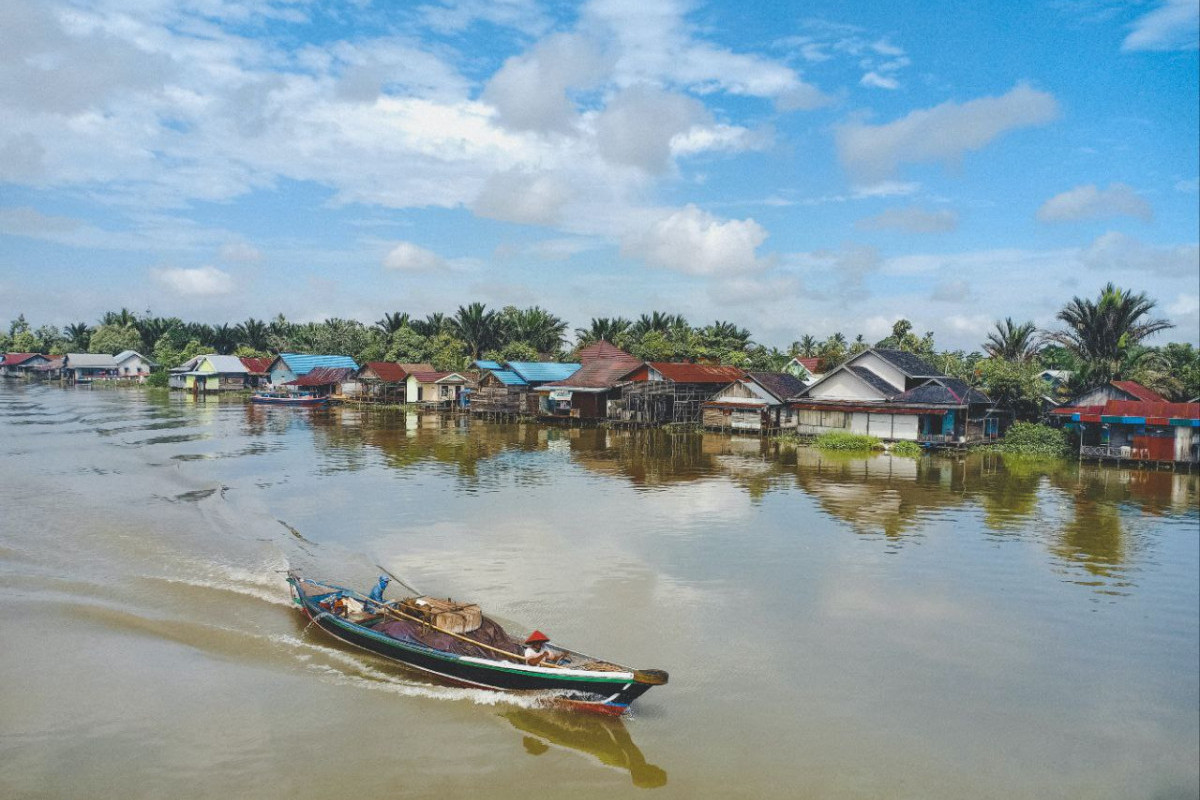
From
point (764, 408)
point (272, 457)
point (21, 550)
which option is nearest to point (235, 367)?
point (272, 457)

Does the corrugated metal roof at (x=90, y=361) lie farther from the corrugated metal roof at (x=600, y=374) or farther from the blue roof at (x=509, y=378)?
the corrugated metal roof at (x=600, y=374)

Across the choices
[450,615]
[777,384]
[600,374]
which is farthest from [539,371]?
[450,615]

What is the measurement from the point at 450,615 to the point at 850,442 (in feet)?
94.4

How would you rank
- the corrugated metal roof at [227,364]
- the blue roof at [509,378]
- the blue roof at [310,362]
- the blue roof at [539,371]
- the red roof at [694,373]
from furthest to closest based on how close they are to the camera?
the corrugated metal roof at [227,364], the blue roof at [310,362], the blue roof at [539,371], the blue roof at [509,378], the red roof at [694,373]

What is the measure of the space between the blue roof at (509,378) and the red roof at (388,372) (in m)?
11.9

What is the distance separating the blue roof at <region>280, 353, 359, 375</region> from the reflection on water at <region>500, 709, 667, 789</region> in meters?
59.7

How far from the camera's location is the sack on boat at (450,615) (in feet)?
37.8

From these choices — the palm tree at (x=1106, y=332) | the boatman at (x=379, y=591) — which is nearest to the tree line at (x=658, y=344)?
the palm tree at (x=1106, y=332)

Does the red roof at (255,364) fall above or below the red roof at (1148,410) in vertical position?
above

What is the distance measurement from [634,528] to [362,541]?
6866 mm

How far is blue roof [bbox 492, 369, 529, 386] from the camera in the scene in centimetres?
5069

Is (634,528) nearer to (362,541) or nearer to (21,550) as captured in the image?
(362,541)

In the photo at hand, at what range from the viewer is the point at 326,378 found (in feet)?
211

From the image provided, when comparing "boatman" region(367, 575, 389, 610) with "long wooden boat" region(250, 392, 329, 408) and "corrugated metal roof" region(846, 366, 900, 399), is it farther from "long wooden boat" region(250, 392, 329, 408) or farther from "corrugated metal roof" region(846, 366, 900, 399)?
"long wooden boat" region(250, 392, 329, 408)
